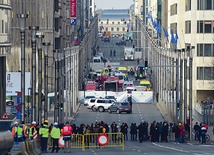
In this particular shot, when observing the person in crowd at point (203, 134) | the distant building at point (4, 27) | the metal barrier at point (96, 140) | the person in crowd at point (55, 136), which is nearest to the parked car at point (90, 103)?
the distant building at point (4, 27)

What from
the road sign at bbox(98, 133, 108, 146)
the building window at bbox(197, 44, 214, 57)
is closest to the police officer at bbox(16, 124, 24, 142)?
the road sign at bbox(98, 133, 108, 146)

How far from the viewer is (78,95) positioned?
11694cm

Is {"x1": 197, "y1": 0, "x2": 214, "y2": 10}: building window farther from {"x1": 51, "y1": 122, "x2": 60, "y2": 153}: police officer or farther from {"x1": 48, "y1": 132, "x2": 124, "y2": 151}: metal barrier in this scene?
{"x1": 51, "y1": 122, "x2": 60, "y2": 153}: police officer

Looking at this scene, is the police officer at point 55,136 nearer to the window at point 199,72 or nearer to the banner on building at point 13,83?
the banner on building at point 13,83

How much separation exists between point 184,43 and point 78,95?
15943 millimetres

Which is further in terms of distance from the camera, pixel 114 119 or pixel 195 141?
pixel 114 119

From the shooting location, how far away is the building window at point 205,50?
4114 inches

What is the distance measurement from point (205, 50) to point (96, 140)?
169 ft

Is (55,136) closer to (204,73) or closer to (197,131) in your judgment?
(197,131)

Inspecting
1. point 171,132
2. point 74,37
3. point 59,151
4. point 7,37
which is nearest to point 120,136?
point 59,151

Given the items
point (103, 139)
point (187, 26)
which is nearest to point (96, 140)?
point (103, 139)

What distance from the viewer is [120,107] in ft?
339

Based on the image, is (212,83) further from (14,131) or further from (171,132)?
(14,131)

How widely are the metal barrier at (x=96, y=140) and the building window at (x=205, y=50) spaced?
50.2m
